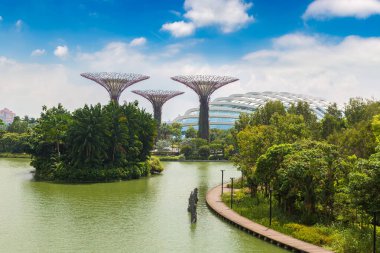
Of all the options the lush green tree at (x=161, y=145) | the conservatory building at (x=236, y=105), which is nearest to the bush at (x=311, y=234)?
the lush green tree at (x=161, y=145)

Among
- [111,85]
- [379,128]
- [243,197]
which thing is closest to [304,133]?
[243,197]

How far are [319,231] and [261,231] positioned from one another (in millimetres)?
3986

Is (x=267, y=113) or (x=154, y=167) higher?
(x=267, y=113)

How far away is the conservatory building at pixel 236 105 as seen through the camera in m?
168

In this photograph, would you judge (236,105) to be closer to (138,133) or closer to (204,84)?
(204,84)

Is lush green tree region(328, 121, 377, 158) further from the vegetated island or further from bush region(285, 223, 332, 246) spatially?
the vegetated island

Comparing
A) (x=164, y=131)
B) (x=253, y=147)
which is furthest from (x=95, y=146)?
(x=164, y=131)

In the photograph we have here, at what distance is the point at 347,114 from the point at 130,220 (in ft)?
161

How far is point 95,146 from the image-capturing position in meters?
62.8

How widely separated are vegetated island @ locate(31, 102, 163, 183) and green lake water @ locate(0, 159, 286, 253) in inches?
274

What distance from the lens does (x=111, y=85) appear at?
11369 centimetres

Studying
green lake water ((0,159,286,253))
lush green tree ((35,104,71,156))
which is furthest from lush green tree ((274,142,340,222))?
lush green tree ((35,104,71,156))

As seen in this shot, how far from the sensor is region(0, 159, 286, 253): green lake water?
28.1 m

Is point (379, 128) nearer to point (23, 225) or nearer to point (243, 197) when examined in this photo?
point (243, 197)
